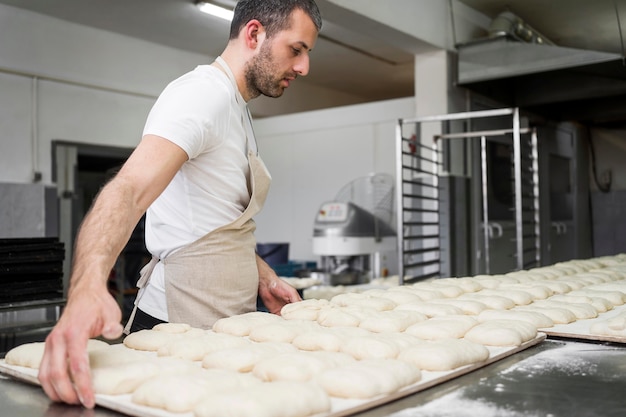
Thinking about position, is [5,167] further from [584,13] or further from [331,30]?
[584,13]

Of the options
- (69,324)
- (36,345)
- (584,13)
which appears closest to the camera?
(69,324)

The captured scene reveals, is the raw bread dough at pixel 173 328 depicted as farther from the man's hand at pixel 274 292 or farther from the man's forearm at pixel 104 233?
the man's hand at pixel 274 292

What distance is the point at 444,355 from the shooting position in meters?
1.09

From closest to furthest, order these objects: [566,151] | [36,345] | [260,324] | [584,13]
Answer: [36,345] < [260,324] < [584,13] < [566,151]

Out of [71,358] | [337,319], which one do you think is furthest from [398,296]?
[71,358]

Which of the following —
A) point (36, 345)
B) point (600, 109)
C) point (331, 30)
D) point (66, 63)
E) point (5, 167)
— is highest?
point (331, 30)

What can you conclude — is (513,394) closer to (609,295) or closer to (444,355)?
(444,355)

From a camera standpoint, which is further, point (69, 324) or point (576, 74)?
point (576, 74)

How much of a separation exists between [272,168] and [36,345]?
207 inches

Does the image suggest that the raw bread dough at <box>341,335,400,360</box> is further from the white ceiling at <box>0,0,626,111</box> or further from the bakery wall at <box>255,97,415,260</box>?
the bakery wall at <box>255,97,415,260</box>

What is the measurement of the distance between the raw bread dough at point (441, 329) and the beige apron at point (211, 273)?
0.54m

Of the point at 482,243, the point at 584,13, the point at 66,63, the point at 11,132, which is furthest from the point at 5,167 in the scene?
the point at 584,13

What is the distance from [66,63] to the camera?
197 inches

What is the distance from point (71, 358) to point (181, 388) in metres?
0.17
